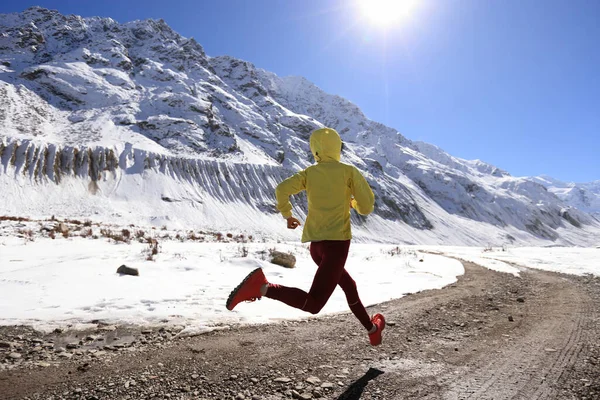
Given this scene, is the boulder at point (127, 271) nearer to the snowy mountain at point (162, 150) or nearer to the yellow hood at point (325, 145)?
the yellow hood at point (325, 145)

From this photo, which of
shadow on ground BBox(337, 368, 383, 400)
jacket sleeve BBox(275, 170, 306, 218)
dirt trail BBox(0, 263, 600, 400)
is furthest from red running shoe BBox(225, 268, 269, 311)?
shadow on ground BBox(337, 368, 383, 400)

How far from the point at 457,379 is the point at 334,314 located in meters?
2.40

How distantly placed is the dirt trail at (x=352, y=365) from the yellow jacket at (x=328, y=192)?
4.14ft

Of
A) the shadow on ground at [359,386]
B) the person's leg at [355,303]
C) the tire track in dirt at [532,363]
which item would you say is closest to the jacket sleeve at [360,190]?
the person's leg at [355,303]

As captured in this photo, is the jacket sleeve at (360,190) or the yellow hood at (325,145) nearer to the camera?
the jacket sleeve at (360,190)

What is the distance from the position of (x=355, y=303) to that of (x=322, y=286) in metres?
0.57

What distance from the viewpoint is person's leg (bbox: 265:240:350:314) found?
3246 mm

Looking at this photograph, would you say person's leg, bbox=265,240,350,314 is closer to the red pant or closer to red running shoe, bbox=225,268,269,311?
the red pant

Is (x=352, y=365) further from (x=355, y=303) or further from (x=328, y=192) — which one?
(x=328, y=192)

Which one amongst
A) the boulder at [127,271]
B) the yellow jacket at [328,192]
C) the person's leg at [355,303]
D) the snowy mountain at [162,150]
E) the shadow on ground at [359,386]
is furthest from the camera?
the snowy mountain at [162,150]

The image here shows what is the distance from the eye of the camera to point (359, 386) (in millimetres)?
2646

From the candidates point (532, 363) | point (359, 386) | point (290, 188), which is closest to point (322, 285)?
point (359, 386)

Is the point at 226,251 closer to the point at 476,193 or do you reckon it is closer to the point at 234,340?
the point at 234,340

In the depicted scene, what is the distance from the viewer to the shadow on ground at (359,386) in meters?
2.50
